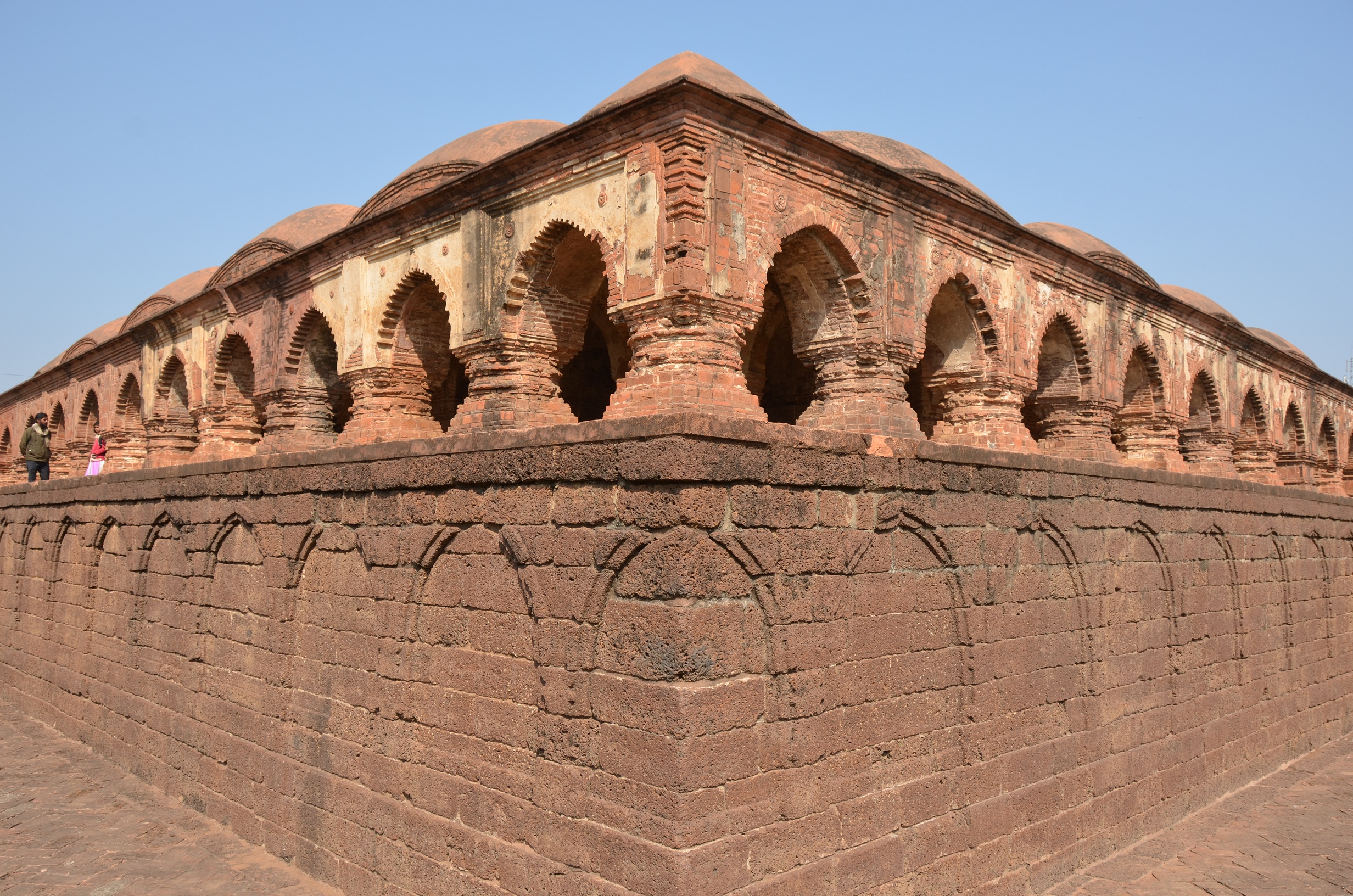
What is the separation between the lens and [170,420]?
16641 mm

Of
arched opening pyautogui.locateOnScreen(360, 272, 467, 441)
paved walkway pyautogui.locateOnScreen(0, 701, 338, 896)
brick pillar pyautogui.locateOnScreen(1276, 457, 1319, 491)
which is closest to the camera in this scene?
paved walkway pyautogui.locateOnScreen(0, 701, 338, 896)

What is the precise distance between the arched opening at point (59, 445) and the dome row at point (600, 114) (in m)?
4.90

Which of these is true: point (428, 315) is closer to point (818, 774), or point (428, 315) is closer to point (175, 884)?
point (175, 884)

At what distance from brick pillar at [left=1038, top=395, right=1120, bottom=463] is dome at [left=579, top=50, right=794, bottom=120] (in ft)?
19.1

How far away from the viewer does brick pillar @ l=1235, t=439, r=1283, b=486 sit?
17.8m

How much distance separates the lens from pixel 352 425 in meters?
11.9

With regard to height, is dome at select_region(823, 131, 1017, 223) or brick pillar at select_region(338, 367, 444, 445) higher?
dome at select_region(823, 131, 1017, 223)

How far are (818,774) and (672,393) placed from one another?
14.5ft

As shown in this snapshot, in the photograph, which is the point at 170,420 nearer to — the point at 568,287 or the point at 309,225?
the point at 309,225

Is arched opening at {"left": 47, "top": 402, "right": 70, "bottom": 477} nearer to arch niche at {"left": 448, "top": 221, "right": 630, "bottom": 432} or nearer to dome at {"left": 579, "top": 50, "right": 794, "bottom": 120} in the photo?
arch niche at {"left": 448, "top": 221, "right": 630, "bottom": 432}

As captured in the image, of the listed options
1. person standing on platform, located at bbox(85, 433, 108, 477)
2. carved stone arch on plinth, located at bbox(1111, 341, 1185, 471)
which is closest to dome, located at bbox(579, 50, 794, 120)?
carved stone arch on plinth, located at bbox(1111, 341, 1185, 471)

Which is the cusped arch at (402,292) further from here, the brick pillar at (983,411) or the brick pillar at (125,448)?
the brick pillar at (125,448)

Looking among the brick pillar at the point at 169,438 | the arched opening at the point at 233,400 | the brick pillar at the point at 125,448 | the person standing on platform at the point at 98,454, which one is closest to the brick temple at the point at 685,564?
the arched opening at the point at 233,400

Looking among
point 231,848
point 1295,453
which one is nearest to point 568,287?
point 231,848
